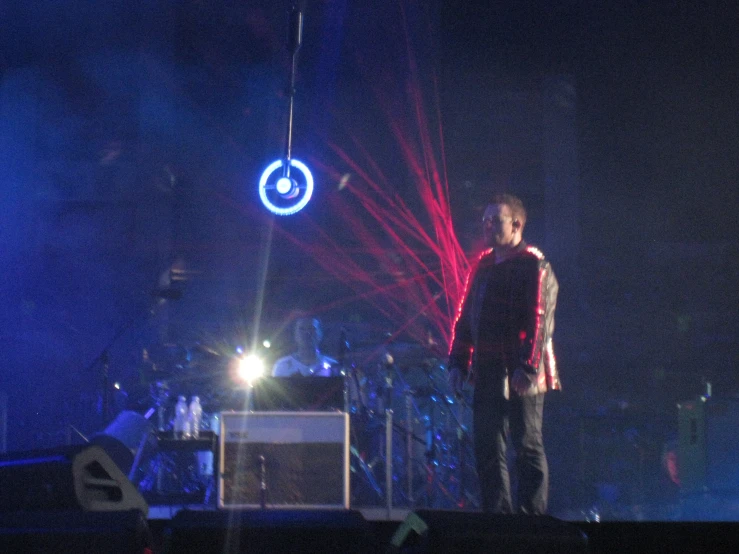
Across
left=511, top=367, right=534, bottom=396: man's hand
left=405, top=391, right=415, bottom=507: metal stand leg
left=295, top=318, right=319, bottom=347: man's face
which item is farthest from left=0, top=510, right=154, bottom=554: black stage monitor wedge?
left=295, top=318, right=319, bottom=347: man's face

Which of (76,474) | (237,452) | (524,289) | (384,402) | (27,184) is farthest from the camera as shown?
(27,184)

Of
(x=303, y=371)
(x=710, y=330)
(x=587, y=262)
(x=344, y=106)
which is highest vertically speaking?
(x=344, y=106)

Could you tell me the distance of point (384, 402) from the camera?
6.12 metres

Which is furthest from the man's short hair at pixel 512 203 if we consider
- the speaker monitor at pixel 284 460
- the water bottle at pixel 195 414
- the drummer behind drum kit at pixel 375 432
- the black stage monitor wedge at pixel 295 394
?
the water bottle at pixel 195 414

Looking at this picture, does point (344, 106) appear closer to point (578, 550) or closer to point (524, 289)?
point (524, 289)

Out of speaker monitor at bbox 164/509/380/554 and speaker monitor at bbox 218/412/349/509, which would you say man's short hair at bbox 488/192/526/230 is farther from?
speaker monitor at bbox 164/509/380/554

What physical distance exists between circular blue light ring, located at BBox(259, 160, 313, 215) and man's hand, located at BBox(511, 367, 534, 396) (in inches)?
174

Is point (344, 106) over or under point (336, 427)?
over

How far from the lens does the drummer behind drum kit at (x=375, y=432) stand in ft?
18.9

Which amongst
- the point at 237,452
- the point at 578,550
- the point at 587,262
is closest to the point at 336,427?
the point at 237,452

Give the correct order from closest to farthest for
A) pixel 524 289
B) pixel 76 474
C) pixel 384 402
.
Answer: pixel 76 474 < pixel 524 289 < pixel 384 402

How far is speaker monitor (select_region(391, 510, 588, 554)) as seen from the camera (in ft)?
7.46

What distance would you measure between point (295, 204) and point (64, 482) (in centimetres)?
532

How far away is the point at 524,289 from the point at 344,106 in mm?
4908
